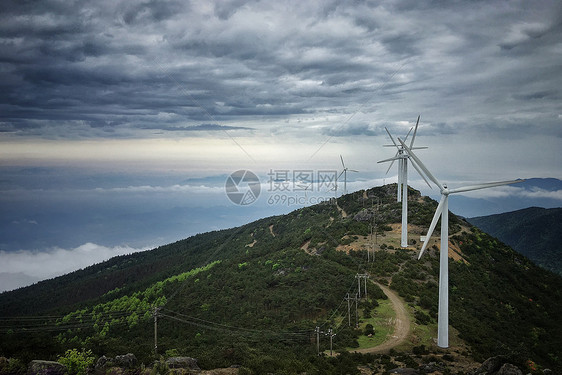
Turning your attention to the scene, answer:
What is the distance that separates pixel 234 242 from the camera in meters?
141

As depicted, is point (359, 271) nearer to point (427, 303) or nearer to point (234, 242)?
point (427, 303)

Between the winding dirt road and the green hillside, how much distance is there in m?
1.20

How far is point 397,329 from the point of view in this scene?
4706 cm

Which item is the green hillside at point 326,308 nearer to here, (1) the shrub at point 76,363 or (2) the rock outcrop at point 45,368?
(1) the shrub at point 76,363

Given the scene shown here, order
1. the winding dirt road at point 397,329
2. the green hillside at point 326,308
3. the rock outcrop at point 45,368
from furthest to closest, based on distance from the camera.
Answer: the winding dirt road at point 397,329 → the green hillside at point 326,308 → the rock outcrop at point 45,368

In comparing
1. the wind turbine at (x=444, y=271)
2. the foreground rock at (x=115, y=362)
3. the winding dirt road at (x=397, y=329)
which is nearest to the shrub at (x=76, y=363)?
the foreground rock at (x=115, y=362)

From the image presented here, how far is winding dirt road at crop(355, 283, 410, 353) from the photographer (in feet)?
137

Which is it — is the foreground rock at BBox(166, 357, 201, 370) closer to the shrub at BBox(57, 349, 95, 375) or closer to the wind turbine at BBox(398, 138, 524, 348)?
the shrub at BBox(57, 349, 95, 375)

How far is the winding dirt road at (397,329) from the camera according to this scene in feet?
137

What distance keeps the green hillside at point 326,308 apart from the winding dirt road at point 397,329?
120 cm

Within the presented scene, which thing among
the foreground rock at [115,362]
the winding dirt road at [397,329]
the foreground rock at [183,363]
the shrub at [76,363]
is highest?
the shrub at [76,363]

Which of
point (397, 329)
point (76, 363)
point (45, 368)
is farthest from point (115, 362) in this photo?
point (397, 329)

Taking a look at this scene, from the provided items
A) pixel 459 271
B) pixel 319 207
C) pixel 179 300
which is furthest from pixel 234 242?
pixel 459 271

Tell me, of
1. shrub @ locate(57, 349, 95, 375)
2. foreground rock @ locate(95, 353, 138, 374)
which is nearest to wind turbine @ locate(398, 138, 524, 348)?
foreground rock @ locate(95, 353, 138, 374)
